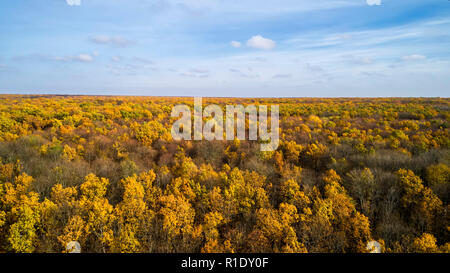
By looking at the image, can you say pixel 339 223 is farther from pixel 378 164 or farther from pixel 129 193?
pixel 129 193

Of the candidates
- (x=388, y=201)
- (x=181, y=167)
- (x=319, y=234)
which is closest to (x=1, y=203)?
(x=181, y=167)

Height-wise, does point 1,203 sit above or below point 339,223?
above

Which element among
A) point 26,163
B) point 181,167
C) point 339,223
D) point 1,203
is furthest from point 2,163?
point 339,223

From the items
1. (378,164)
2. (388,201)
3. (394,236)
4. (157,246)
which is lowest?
(157,246)

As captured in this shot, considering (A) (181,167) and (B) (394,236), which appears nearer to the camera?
(B) (394,236)
